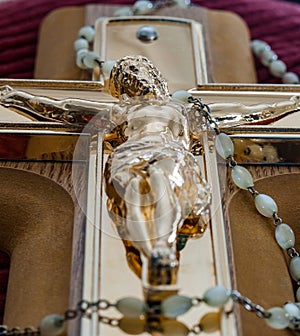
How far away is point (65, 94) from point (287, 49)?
384 mm

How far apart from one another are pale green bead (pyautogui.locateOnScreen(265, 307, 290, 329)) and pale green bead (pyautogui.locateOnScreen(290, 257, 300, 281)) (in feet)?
0.29

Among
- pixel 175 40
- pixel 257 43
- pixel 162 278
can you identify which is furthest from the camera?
pixel 257 43

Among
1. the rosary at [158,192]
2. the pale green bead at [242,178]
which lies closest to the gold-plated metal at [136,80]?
the rosary at [158,192]

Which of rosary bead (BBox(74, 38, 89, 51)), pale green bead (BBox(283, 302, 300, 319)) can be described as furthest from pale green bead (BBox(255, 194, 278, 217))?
rosary bead (BBox(74, 38, 89, 51))

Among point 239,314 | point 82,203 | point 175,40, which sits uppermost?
point 175,40

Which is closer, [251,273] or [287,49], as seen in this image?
[251,273]

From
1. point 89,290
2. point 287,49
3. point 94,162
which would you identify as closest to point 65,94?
point 94,162

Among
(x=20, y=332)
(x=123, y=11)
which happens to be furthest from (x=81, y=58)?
(x=20, y=332)

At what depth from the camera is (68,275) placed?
60 cm

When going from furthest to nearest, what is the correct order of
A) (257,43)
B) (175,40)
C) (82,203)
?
(257,43)
(175,40)
(82,203)

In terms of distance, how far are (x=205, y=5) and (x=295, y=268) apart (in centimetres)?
54

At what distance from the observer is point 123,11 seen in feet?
3.20

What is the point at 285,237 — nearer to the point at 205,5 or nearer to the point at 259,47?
the point at 259,47

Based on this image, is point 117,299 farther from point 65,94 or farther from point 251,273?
point 65,94
